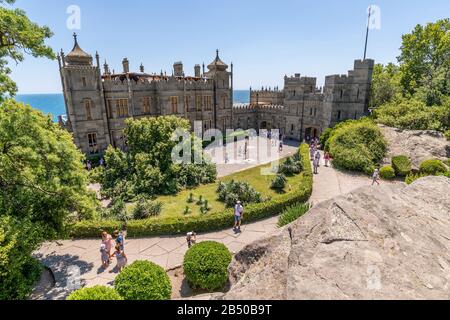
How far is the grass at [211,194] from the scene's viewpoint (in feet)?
66.0

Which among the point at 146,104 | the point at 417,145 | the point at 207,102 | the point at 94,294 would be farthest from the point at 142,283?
the point at 207,102

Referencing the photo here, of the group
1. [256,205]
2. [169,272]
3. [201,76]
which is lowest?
[169,272]

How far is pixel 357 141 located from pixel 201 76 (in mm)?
28775

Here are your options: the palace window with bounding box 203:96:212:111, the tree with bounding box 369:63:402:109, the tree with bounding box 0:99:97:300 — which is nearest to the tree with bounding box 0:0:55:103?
the tree with bounding box 0:99:97:300

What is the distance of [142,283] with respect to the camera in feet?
33.1

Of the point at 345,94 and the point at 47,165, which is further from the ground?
the point at 345,94

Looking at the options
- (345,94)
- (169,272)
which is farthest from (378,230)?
(345,94)

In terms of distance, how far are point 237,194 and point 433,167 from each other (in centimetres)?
1636

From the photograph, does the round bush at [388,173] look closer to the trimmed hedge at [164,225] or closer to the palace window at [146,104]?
the trimmed hedge at [164,225]

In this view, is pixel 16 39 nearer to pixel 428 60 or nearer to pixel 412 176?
pixel 412 176

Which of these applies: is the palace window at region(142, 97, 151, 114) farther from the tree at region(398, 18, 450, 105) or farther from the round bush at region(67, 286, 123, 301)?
the tree at region(398, 18, 450, 105)

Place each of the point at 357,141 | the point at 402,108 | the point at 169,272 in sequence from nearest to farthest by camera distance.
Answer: the point at 169,272, the point at 357,141, the point at 402,108

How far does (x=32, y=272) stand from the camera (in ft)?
36.4
